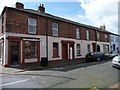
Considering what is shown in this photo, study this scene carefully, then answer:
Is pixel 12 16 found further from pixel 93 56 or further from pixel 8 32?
pixel 93 56

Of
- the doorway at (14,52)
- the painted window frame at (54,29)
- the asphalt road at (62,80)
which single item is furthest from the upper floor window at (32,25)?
the asphalt road at (62,80)

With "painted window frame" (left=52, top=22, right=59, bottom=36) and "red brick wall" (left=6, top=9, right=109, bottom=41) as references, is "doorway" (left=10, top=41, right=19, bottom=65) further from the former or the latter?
"painted window frame" (left=52, top=22, right=59, bottom=36)

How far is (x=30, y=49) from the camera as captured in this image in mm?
20984

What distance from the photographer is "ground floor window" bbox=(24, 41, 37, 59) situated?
67.2 feet

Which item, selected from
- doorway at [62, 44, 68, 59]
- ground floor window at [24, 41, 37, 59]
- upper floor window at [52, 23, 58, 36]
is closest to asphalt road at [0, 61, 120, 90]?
ground floor window at [24, 41, 37, 59]

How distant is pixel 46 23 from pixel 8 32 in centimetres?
607

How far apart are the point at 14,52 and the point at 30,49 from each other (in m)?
2.19

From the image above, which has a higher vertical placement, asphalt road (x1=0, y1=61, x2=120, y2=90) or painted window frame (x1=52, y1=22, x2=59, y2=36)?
painted window frame (x1=52, y1=22, x2=59, y2=36)

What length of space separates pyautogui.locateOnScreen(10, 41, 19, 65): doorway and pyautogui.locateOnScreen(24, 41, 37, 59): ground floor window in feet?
3.76

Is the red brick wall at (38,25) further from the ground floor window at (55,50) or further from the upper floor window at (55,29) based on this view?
the ground floor window at (55,50)

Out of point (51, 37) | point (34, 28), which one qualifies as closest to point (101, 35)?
point (51, 37)

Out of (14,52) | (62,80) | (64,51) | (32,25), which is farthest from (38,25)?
(62,80)

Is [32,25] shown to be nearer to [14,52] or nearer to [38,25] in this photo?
[38,25]

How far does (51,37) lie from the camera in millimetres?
23969
